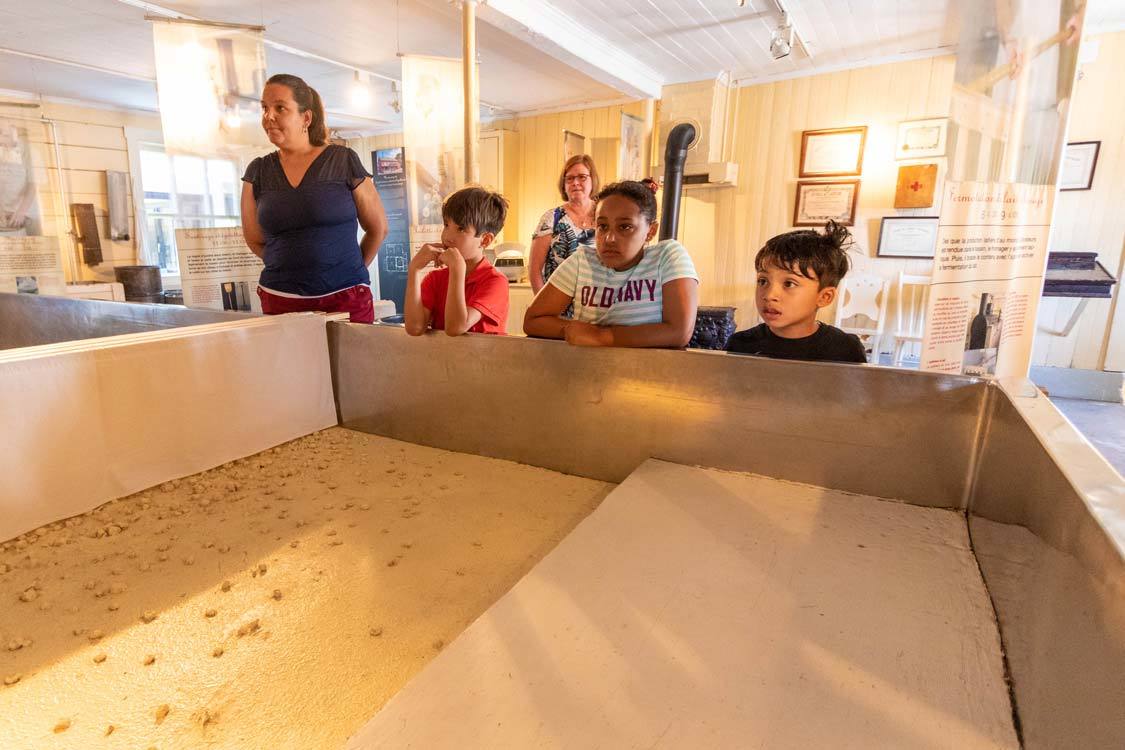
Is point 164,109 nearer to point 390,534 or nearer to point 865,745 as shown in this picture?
point 390,534

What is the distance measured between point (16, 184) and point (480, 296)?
676 cm

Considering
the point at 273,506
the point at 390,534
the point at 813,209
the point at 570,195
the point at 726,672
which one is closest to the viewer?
the point at 726,672

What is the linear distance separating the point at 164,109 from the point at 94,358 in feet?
7.26

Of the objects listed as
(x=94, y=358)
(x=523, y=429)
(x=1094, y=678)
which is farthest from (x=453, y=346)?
(x=1094, y=678)

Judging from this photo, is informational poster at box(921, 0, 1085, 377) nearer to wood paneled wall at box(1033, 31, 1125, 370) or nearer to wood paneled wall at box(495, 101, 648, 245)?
wood paneled wall at box(1033, 31, 1125, 370)

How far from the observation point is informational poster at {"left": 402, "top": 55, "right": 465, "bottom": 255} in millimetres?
3086

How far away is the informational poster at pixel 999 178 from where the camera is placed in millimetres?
1593

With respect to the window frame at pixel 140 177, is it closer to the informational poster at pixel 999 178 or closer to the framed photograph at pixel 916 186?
the framed photograph at pixel 916 186

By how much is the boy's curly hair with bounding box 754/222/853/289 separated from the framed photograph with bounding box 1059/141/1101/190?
413cm

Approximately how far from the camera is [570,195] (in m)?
2.47

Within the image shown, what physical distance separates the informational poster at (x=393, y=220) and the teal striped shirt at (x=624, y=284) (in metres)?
6.00

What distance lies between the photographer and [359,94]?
635 cm

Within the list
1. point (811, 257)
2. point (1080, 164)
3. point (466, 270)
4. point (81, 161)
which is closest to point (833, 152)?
point (1080, 164)

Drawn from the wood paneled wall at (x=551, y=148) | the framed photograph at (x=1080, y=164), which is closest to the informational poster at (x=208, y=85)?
the wood paneled wall at (x=551, y=148)
